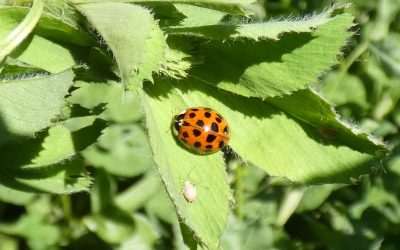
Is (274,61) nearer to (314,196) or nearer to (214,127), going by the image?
(214,127)

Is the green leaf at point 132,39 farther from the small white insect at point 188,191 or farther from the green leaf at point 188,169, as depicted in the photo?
the small white insect at point 188,191

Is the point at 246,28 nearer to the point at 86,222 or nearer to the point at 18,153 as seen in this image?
the point at 18,153

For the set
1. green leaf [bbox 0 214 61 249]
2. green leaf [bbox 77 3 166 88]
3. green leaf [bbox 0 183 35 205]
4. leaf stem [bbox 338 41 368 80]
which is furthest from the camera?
leaf stem [bbox 338 41 368 80]

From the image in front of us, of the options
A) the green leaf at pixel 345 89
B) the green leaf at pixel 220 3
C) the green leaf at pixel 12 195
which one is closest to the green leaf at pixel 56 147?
the green leaf at pixel 12 195

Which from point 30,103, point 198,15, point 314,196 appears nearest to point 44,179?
point 30,103

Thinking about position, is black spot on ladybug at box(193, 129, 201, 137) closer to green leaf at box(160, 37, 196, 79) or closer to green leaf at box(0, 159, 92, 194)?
green leaf at box(160, 37, 196, 79)

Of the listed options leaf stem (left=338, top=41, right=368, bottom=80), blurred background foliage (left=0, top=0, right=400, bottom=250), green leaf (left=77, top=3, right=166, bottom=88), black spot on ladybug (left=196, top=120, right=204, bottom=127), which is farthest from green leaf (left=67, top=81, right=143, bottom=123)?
green leaf (left=77, top=3, right=166, bottom=88)
